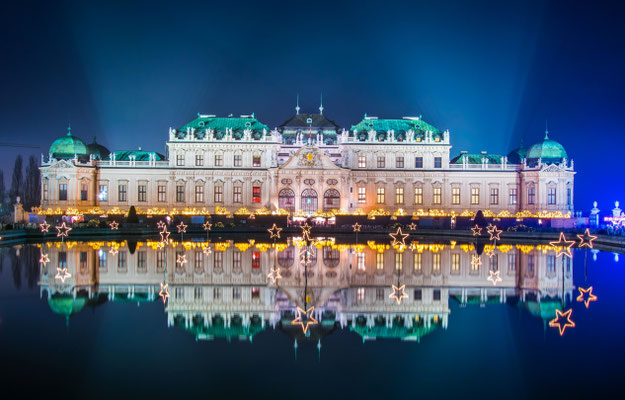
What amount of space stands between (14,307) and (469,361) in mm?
13944

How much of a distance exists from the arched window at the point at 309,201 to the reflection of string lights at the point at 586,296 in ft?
148

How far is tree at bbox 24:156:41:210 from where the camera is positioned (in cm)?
7756

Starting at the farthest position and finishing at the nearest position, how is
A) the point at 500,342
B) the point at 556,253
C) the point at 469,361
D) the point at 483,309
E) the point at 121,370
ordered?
1. the point at 556,253
2. the point at 483,309
3. the point at 500,342
4. the point at 469,361
5. the point at 121,370

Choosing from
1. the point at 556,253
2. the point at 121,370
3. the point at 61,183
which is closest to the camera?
the point at 121,370

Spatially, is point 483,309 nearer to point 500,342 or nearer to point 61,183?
point 500,342

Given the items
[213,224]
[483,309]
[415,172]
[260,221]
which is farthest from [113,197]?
[483,309]

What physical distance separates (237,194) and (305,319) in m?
52.5

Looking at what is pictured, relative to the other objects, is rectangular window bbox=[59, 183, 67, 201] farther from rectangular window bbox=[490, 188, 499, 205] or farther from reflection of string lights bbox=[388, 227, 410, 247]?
rectangular window bbox=[490, 188, 499, 205]

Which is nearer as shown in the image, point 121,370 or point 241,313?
point 121,370

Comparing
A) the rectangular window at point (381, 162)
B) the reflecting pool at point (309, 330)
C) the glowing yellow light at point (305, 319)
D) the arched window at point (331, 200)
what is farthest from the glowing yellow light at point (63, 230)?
the rectangular window at point (381, 162)

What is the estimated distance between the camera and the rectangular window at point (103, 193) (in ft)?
219

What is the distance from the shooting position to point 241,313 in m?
15.9

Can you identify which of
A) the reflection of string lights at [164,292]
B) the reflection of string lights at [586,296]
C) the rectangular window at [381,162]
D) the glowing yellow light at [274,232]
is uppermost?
the rectangular window at [381,162]

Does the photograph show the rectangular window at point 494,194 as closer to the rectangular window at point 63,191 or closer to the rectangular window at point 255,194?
the rectangular window at point 255,194
